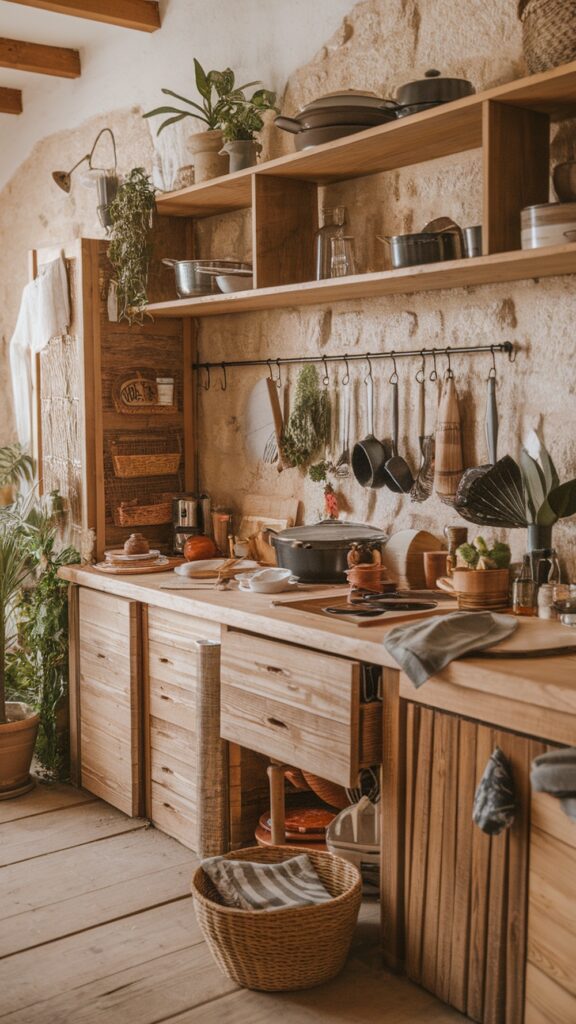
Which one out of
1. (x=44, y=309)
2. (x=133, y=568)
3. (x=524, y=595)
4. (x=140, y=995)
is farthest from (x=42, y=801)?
(x=524, y=595)

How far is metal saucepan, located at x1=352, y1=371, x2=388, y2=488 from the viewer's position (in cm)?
327

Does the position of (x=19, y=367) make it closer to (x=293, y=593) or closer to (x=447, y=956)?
(x=293, y=593)

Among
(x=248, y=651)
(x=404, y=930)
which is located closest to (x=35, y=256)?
(x=248, y=651)

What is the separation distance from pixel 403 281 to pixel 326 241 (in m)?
0.47

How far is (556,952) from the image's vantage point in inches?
79.0

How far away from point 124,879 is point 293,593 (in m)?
0.96

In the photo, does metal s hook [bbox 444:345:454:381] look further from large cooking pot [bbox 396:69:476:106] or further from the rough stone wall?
large cooking pot [bbox 396:69:476:106]

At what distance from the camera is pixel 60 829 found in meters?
3.42

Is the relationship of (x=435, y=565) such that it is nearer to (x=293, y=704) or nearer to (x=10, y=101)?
(x=293, y=704)

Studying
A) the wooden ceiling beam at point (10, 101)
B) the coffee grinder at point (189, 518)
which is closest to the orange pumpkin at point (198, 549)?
the coffee grinder at point (189, 518)

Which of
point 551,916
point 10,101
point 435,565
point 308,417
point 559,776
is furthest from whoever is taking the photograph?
point 10,101

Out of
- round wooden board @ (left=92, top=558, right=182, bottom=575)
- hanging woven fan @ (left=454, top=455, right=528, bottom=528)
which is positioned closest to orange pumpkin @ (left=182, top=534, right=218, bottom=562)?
round wooden board @ (left=92, top=558, right=182, bottom=575)

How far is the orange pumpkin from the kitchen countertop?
0.55 metres

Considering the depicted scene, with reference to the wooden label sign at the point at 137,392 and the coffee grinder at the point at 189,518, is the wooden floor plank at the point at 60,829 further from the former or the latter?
the wooden label sign at the point at 137,392
